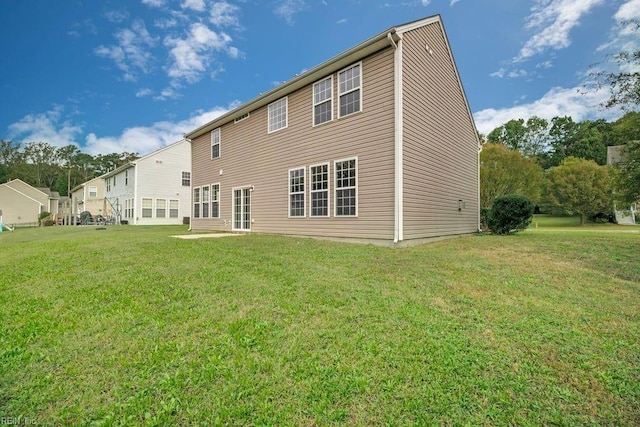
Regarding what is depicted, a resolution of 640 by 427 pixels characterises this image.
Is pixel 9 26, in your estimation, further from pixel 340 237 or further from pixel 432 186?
pixel 432 186

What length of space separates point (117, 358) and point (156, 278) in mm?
2294

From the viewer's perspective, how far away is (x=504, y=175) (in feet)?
71.6

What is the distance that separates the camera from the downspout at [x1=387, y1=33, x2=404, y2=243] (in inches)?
305

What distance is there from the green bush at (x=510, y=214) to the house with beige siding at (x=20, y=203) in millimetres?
40944

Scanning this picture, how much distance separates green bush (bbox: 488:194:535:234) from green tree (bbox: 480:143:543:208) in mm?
10228

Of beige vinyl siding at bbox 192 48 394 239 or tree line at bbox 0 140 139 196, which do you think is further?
tree line at bbox 0 140 139 196

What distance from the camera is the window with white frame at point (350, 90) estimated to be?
8.72 meters

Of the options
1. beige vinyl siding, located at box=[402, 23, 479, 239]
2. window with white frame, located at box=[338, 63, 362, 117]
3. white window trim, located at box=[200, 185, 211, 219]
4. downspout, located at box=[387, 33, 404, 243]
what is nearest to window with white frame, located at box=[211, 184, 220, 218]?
white window trim, located at box=[200, 185, 211, 219]

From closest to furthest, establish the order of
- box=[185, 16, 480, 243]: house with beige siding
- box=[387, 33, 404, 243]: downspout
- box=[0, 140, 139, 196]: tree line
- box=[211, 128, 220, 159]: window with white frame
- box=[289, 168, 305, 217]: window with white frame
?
box=[387, 33, 404, 243]: downspout, box=[185, 16, 480, 243]: house with beige siding, box=[289, 168, 305, 217]: window with white frame, box=[211, 128, 220, 159]: window with white frame, box=[0, 140, 139, 196]: tree line

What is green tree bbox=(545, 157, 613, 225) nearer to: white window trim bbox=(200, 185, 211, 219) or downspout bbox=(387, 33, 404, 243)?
downspout bbox=(387, 33, 404, 243)

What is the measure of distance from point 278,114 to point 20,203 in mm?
41579

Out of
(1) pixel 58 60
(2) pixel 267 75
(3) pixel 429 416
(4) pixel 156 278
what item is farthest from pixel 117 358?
(1) pixel 58 60

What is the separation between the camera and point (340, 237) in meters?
9.07

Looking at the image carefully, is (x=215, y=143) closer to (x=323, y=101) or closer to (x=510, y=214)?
(x=323, y=101)
